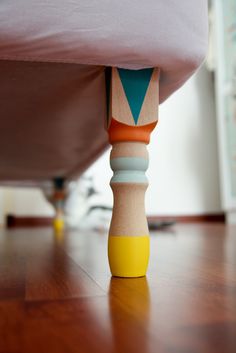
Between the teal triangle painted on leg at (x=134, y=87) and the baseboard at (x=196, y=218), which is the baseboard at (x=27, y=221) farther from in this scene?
the teal triangle painted on leg at (x=134, y=87)

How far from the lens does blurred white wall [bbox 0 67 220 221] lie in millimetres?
2766

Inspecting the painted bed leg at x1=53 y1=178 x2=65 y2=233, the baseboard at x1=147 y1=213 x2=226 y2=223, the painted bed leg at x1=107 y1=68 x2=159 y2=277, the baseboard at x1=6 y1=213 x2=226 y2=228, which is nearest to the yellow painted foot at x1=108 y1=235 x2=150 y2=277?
the painted bed leg at x1=107 y1=68 x2=159 y2=277

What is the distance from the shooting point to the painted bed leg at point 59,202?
1870mm

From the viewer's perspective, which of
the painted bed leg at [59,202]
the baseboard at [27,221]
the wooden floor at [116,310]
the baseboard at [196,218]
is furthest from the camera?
the baseboard at [196,218]

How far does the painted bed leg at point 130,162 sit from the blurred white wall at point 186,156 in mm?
2161

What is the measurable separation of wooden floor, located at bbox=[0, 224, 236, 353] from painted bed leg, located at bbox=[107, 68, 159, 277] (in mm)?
33

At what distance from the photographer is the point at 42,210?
253 cm

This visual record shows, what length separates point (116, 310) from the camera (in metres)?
0.37

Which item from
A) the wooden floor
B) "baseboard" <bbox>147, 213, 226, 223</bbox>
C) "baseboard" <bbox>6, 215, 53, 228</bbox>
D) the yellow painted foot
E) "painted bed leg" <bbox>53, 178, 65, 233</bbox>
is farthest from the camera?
"baseboard" <bbox>147, 213, 226, 223</bbox>

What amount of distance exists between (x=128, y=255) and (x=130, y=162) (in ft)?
0.42

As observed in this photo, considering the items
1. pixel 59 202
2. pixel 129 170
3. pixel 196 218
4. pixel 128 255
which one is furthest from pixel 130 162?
pixel 196 218

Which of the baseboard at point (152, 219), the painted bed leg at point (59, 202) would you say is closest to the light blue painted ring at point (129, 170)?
the painted bed leg at point (59, 202)

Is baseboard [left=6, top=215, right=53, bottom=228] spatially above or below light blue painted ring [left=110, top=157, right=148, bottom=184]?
below

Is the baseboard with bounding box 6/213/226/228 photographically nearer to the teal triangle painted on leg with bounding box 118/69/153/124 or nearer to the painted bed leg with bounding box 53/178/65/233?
the painted bed leg with bounding box 53/178/65/233
